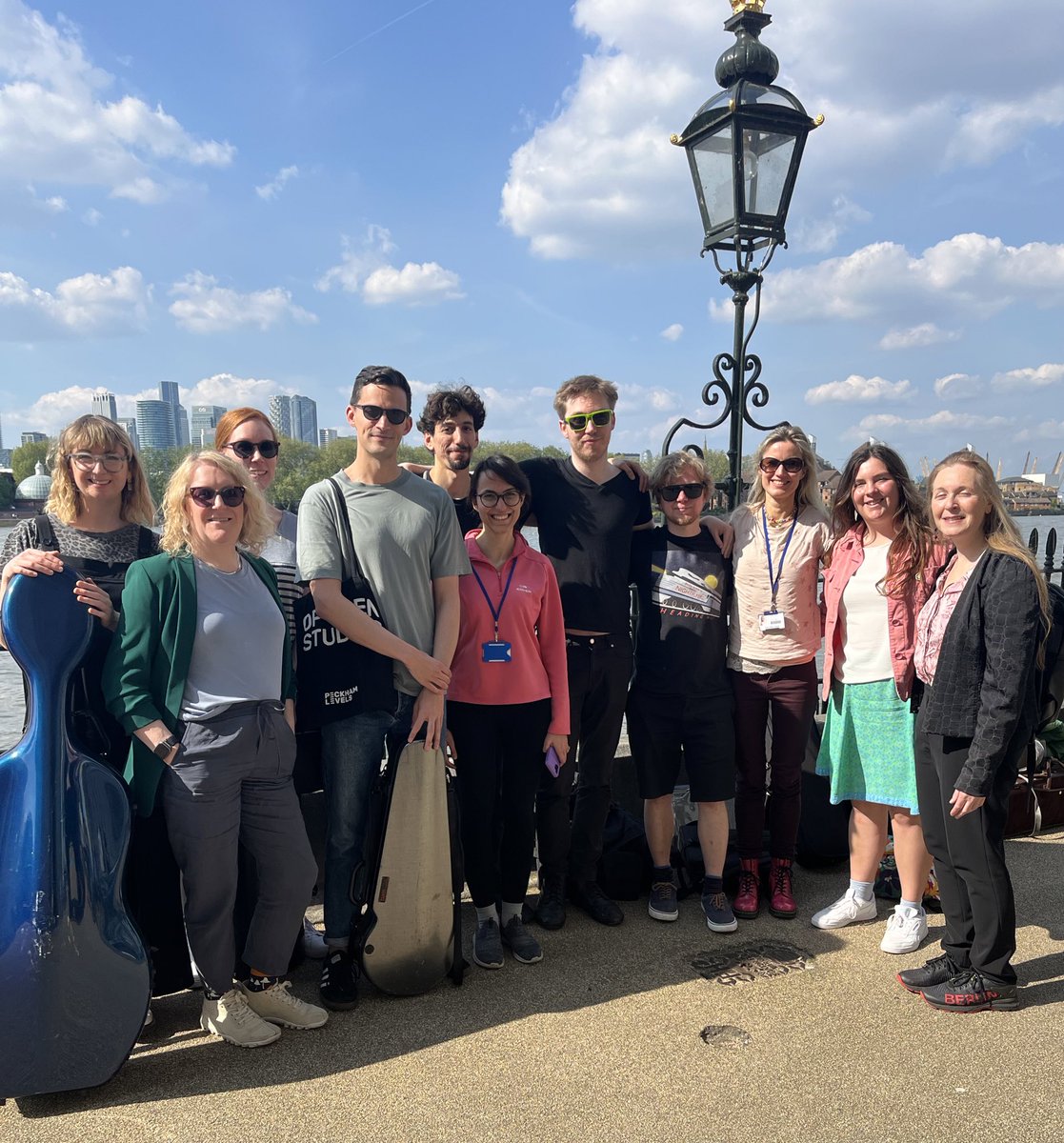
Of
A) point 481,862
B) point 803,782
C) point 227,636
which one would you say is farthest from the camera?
point 803,782

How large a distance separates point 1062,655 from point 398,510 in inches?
94.4

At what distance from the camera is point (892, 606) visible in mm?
3602

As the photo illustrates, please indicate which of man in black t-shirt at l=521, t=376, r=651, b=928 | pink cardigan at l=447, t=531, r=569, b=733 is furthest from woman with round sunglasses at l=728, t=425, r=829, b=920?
pink cardigan at l=447, t=531, r=569, b=733

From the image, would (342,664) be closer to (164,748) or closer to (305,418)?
(164,748)

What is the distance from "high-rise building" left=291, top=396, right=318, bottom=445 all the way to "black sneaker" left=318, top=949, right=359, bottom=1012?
115 meters

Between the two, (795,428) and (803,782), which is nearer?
(795,428)

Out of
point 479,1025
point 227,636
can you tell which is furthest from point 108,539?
point 479,1025

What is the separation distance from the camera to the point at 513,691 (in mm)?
3453

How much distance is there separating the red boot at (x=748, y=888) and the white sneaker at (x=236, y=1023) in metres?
2.02

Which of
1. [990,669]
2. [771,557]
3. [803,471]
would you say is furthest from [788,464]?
[990,669]

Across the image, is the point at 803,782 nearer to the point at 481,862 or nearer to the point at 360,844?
the point at 481,862

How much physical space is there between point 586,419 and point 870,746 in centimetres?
182

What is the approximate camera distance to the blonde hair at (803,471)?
3918 mm

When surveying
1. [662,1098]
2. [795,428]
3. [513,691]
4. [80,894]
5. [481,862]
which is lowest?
[662,1098]
